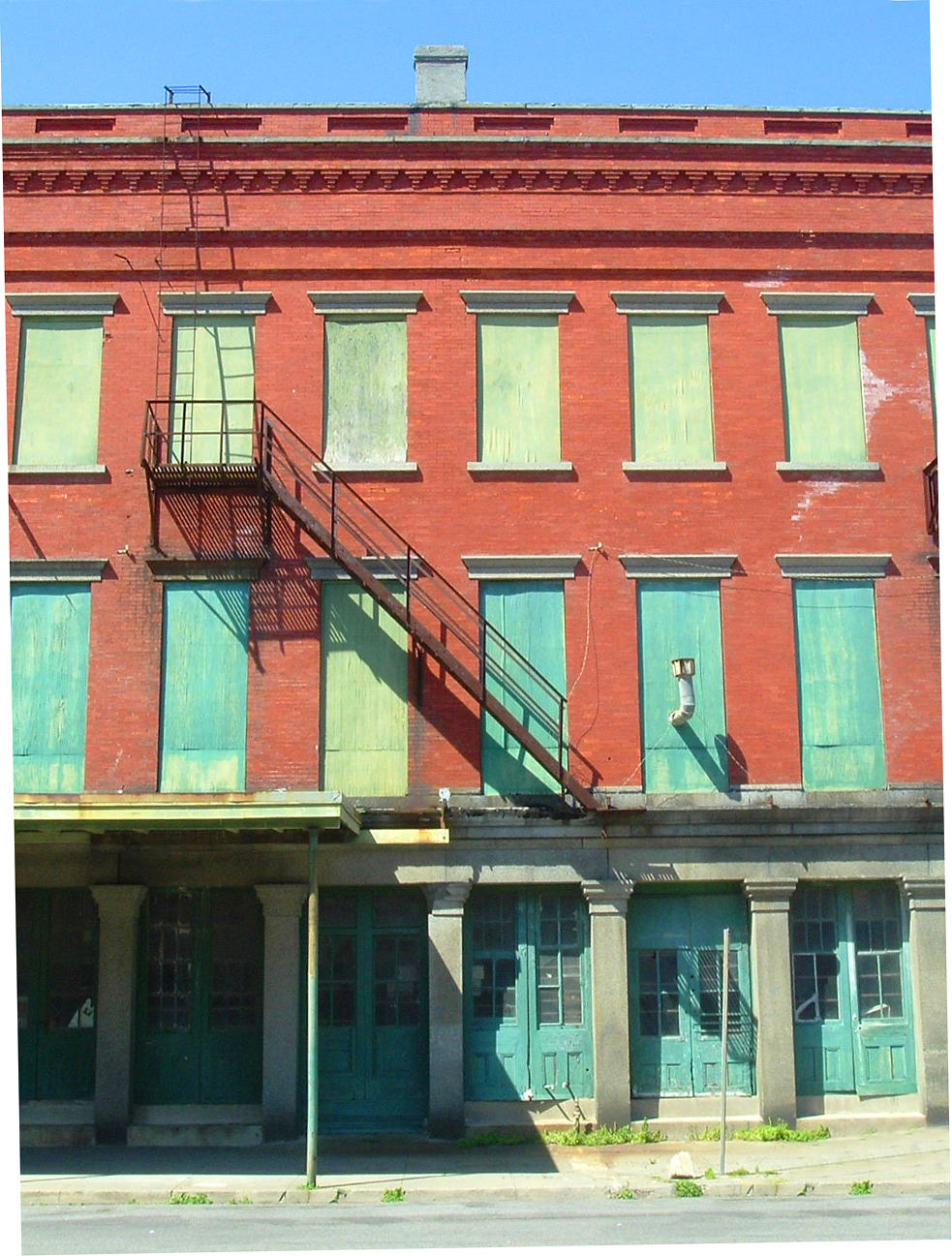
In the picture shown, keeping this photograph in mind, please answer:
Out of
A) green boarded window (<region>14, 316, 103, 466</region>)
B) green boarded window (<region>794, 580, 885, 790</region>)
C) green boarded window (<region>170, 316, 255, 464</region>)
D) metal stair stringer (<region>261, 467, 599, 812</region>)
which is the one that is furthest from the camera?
green boarded window (<region>14, 316, 103, 466</region>)

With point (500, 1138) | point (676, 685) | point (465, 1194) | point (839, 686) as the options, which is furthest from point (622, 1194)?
point (839, 686)

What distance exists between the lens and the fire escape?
1820 centimetres

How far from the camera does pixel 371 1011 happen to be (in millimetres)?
18000

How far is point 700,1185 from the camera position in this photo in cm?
1455

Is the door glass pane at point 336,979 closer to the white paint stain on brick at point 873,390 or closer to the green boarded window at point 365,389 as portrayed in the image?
the green boarded window at point 365,389

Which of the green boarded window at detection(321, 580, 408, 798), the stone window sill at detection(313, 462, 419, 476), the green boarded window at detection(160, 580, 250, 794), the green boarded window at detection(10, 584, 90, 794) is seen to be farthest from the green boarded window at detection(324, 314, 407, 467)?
the green boarded window at detection(10, 584, 90, 794)

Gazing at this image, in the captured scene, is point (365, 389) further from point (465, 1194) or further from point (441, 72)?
point (465, 1194)

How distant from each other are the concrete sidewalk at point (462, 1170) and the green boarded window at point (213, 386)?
8.46 m

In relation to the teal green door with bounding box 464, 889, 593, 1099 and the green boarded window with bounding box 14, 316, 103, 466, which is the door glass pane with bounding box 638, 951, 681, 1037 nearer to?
the teal green door with bounding box 464, 889, 593, 1099

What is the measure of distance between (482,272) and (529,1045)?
9.91 meters

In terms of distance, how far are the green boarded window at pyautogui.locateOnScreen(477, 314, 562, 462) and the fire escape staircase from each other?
189cm

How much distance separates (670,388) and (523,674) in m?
4.31

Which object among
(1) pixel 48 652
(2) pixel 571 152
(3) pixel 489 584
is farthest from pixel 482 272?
(1) pixel 48 652

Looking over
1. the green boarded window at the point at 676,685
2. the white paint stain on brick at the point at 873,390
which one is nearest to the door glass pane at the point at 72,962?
the green boarded window at the point at 676,685
